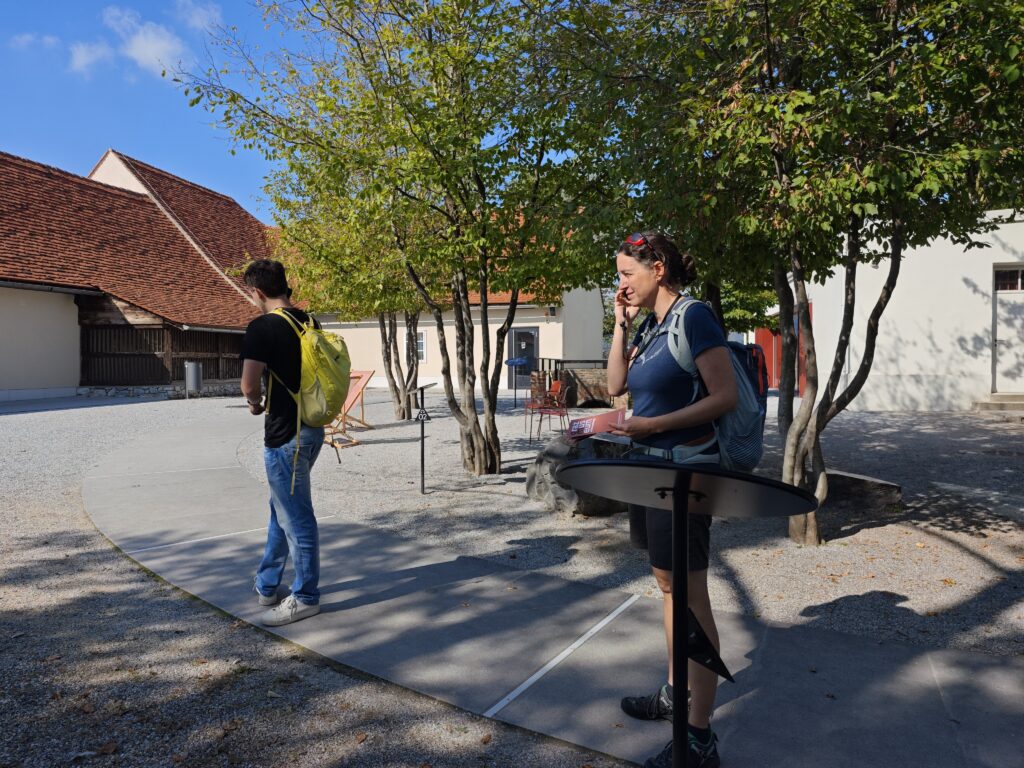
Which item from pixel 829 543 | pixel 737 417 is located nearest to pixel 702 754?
pixel 737 417

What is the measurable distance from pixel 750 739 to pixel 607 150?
197 inches

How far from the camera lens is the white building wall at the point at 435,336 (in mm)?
26234

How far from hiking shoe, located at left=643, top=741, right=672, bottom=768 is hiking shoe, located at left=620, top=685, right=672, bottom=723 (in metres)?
0.32

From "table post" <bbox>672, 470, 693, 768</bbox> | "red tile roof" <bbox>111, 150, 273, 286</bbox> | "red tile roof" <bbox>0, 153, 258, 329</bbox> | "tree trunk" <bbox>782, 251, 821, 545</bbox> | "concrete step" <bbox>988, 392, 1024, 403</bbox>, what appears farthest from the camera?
"red tile roof" <bbox>111, 150, 273, 286</bbox>

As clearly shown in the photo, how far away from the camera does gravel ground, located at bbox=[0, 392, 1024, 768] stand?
2707 millimetres

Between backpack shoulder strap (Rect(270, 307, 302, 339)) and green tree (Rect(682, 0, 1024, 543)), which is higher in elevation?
green tree (Rect(682, 0, 1024, 543))

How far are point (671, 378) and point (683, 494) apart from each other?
1.94 ft

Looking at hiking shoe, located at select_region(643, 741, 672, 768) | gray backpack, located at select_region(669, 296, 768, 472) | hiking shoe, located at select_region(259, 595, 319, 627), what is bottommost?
hiking shoe, located at select_region(643, 741, 672, 768)

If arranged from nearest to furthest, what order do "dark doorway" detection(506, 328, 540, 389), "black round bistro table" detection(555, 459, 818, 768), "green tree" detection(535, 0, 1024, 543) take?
"black round bistro table" detection(555, 459, 818, 768) → "green tree" detection(535, 0, 1024, 543) → "dark doorway" detection(506, 328, 540, 389)

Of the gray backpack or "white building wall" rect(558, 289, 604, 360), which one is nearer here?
the gray backpack

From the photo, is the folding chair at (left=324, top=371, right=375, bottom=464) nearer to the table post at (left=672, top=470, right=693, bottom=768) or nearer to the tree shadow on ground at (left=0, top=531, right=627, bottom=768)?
the tree shadow on ground at (left=0, top=531, right=627, bottom=768)

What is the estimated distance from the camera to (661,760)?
2432mm

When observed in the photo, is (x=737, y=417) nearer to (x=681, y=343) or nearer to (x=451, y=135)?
(x=681, y=343)

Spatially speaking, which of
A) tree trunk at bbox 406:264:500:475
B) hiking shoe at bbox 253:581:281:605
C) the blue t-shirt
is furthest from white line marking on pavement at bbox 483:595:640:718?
tree trunk at bbox 406:264:500:475
